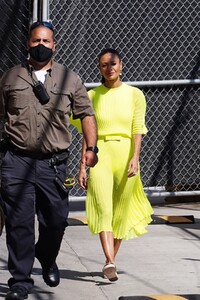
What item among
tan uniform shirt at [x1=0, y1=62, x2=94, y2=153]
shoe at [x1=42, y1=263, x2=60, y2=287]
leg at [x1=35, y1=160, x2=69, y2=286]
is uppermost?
tan uniform shirt at [x1=0, y1=62, x2=94, y2=153]

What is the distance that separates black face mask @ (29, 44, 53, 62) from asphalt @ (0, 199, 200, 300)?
168cm

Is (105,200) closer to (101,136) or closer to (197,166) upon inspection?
(101,136)

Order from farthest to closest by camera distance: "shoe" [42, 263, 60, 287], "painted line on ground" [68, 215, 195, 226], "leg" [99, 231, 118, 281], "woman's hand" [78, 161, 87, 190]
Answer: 1. "painted line on ground" [68, 215, 195, 226]
2. "leg" [99, 231, 118, 281]
3. "woman's hand" [78, 161, 87, 190]
4. "shoe" [42, 263, 60, 287]

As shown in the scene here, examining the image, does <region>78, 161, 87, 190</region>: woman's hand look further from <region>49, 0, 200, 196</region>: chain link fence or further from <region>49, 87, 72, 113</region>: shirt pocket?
<region>49, 0, 200, 196</region>: chain link fence

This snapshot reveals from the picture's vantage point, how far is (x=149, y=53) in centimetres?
1073

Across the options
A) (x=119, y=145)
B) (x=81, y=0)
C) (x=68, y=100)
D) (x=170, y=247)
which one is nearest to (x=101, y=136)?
(x=119, y=145)

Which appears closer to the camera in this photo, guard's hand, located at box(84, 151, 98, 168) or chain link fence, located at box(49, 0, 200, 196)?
guard's hand, located at box(84, 151, 98, 168)

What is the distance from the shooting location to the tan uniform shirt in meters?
6.47

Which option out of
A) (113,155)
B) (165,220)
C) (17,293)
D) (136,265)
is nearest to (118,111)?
(113,155)

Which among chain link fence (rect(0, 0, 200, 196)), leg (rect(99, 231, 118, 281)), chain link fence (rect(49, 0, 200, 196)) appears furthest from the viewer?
chain link fence (rect(49, 0, 200, 196))

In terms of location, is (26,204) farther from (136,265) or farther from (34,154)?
(136,265)

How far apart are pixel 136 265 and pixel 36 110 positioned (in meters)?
2.02

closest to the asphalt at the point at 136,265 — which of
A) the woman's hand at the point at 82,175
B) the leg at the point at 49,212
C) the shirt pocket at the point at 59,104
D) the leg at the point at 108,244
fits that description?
the leg at the point at 108,244

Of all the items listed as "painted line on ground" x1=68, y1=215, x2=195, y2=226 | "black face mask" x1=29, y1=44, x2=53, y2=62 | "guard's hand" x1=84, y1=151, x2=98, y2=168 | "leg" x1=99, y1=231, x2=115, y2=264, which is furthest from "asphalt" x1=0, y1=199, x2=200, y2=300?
"black face mask" x1=29, y1=44, x2=53, y2=62
